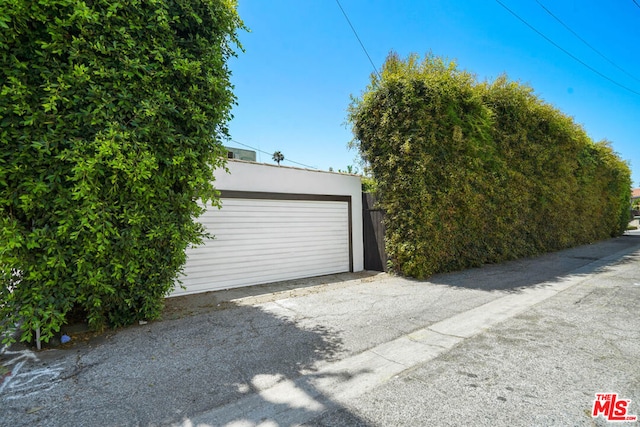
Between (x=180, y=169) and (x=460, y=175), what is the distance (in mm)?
5884

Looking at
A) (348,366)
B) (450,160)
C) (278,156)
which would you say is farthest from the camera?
(278,156)

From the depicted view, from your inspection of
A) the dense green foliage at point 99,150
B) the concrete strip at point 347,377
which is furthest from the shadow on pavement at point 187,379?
the dense green foliage at point 99,150

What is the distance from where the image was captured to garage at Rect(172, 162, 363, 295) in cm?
579

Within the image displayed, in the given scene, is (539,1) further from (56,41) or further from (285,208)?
(56,41)

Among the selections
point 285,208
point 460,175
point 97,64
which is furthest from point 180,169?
point 460,175

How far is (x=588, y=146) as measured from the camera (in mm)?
11836

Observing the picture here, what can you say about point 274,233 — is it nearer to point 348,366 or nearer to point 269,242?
point 269,242

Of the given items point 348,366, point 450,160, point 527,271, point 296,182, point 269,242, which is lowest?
point 348,366

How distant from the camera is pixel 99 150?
9.55ft

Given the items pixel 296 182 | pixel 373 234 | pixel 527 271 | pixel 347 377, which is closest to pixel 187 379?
pixel 347 377

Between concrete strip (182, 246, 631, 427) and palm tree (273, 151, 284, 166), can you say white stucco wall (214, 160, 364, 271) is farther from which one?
palm tree (273, 151, 284, 166)
